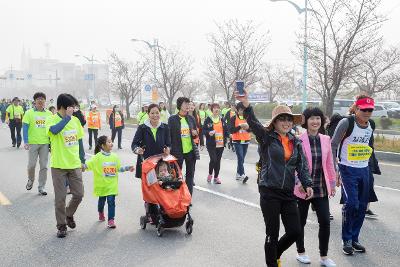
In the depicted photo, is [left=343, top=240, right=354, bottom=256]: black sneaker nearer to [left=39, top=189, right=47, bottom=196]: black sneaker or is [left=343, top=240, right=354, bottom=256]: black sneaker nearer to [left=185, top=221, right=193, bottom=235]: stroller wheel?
[left=185, top=221, right=193, bottom=235]: stroller wheel

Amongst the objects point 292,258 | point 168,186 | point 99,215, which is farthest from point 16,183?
point 292,258

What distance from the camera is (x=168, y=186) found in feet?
21.0

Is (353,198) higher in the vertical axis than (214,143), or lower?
lower

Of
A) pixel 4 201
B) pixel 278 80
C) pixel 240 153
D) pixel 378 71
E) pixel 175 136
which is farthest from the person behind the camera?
pixel 278 80

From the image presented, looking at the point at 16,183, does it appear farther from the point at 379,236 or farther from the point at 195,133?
the point at 379,236

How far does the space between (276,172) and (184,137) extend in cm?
366

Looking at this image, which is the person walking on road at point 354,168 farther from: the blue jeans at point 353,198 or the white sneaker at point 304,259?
the white sneaker at point 304,259

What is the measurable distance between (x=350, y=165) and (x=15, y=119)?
1625 cm

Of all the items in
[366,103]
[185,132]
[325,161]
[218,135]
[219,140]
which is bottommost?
[219,140]

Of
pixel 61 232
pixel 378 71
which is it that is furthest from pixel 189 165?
pixel 378 71

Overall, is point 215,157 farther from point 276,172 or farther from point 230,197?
point 276,172

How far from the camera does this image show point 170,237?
6359 millimetres

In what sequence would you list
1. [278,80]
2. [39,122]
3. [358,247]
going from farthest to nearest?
[278,80], [39,122], [358,247]

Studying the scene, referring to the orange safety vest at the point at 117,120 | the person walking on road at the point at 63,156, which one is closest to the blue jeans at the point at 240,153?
the person walking on road at the point at 63,156
